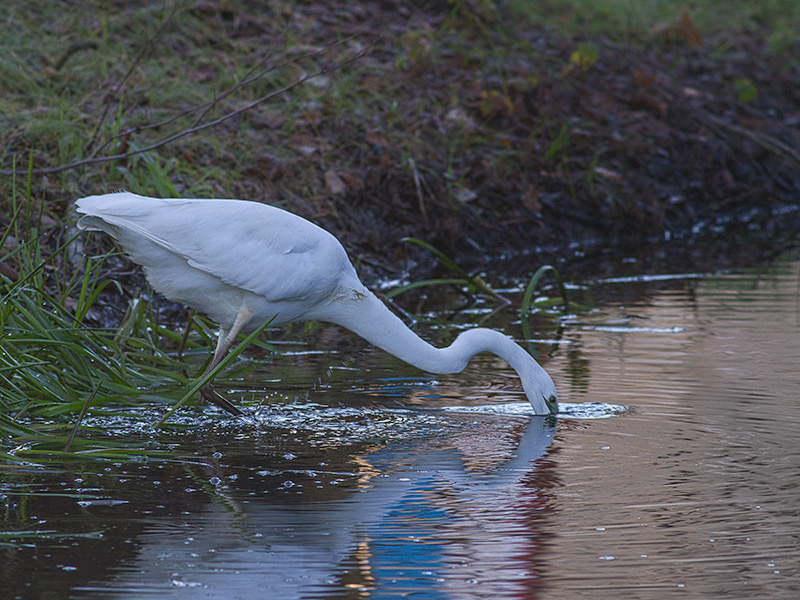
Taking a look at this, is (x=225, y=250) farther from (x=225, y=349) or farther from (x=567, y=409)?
(x=567, y=409)

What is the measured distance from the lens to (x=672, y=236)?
11.8m

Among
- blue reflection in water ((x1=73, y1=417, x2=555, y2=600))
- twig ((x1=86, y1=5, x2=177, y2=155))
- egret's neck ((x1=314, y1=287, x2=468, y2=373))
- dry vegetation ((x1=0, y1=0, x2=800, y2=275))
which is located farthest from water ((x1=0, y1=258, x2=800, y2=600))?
dry vegetation ((x1=0, y1=0, x2=800, y2=275))

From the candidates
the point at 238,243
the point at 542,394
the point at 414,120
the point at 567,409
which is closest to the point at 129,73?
the point at 238,243

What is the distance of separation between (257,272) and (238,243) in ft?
0.58

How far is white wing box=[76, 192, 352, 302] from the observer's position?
5340 millimetres

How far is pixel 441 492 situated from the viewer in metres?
4.22

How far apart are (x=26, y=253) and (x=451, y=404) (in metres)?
2.22

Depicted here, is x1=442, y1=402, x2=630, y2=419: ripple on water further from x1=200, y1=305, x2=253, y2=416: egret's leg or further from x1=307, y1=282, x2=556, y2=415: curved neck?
x1=200, y1=305, x2=253, y2=416: egret's leg

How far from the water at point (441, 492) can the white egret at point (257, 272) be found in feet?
0.91

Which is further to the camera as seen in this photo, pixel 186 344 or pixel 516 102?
pixel 516 102

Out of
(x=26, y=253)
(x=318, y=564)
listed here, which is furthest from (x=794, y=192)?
(x=318, y=564)

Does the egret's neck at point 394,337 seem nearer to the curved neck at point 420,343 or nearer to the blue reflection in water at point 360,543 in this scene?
the curved neck at point 420,343

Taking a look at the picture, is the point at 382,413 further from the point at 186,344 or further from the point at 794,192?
the point at 794,192

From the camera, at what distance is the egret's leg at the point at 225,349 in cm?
534
